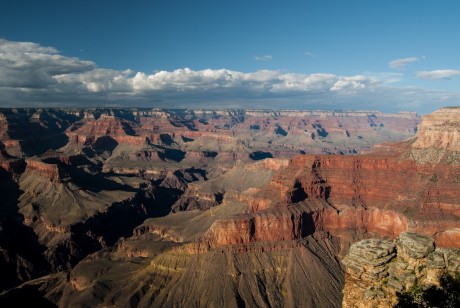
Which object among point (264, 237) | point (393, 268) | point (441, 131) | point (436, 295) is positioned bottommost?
point (264, 237)

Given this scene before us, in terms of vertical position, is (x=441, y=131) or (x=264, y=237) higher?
(x=441, y=131)

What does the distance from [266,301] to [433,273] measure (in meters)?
50.6

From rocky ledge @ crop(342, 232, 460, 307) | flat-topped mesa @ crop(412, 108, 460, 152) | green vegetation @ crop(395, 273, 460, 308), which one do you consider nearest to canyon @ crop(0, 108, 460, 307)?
flat-topped mesa @ crop(412, 108, 460, 152)

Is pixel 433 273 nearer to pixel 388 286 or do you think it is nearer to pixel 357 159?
pixel 388 286

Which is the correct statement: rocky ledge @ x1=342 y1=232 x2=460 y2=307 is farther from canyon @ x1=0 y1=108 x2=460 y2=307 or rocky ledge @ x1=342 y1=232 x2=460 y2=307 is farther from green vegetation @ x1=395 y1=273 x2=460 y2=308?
canyon @ x1=0 y1=108 x2=460 y2=307

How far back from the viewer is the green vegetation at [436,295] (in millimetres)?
22234

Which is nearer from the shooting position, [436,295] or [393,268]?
[436,295]

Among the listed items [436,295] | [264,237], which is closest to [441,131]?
[264,237]

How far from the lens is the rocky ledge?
2434 cm

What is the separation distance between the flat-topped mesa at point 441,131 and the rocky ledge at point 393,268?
79.5m

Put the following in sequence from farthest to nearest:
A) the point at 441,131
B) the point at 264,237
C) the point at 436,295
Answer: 1. the point at 441,131
2. the point at 264,237
3. the point at 436,295

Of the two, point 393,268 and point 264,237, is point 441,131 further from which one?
point 393,268

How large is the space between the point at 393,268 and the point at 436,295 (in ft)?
11.0

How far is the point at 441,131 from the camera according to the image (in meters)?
98.9
